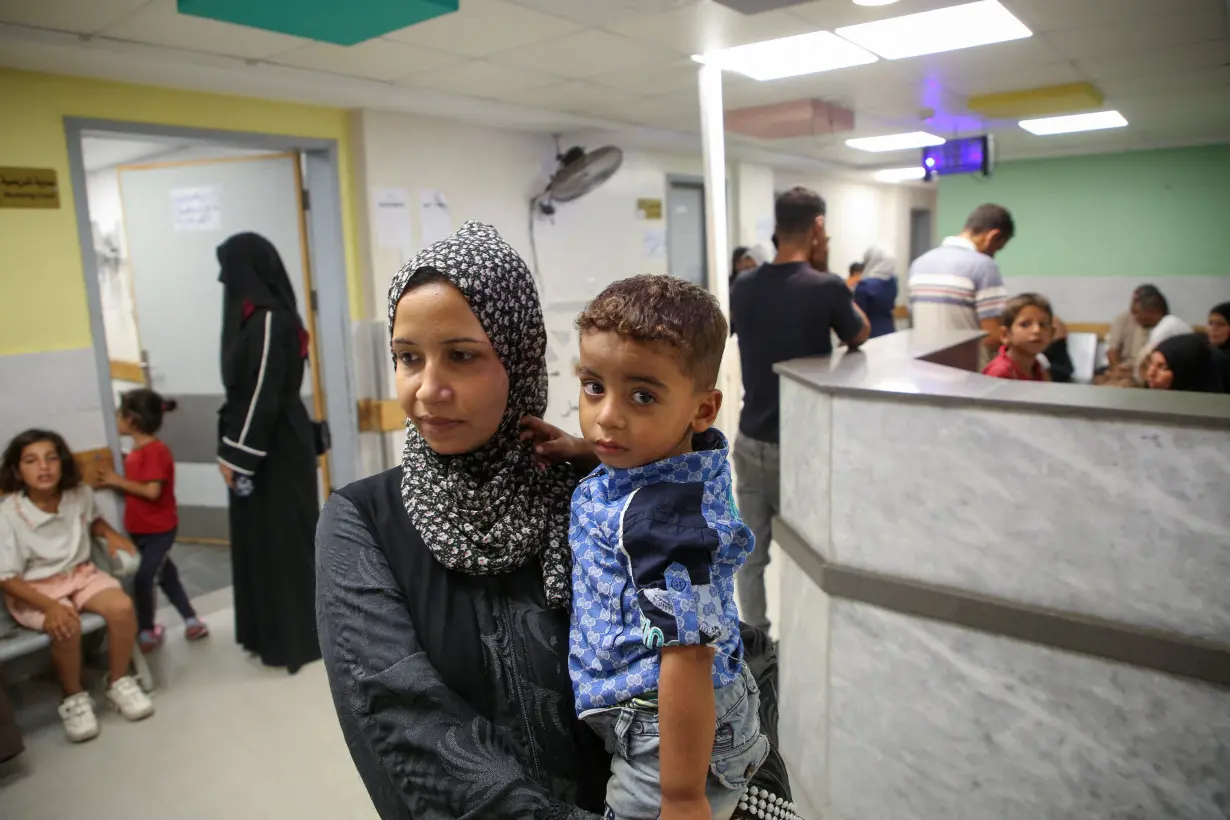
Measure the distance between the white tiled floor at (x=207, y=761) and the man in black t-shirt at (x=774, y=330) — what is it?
1706 mm

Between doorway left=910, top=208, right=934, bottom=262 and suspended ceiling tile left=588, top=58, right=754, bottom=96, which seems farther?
doorway left=910, top=208, right=934, bottom=262

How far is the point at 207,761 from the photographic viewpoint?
2.88 meters

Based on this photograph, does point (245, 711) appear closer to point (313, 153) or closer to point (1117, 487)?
point (313, 153)

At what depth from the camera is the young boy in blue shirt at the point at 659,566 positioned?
0.90m

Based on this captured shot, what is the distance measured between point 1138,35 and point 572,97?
9.15 ft

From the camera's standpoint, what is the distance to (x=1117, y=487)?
67.7 inches

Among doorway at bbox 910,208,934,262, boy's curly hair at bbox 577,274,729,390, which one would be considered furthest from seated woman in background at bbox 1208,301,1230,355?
doorway at bbox 910,208,934,262

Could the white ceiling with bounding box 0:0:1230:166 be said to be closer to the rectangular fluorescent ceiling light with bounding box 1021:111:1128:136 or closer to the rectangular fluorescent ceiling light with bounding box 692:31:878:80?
the rectangular fluorescent ceiling light with bounding box 692:31:878:80

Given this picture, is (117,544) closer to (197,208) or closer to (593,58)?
(197,208)

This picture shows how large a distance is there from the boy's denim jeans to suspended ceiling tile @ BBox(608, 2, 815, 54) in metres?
2.64

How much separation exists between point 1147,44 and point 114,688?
5532mm

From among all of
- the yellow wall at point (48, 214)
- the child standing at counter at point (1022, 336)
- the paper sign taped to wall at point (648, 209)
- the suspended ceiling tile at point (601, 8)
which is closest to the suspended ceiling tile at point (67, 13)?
the yellow wall at point (48, 214)

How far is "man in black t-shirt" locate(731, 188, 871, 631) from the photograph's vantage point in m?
2.95

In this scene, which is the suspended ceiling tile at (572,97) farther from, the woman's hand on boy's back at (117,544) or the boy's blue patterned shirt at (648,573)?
the boy's blue patterned shirt at (648,573)
